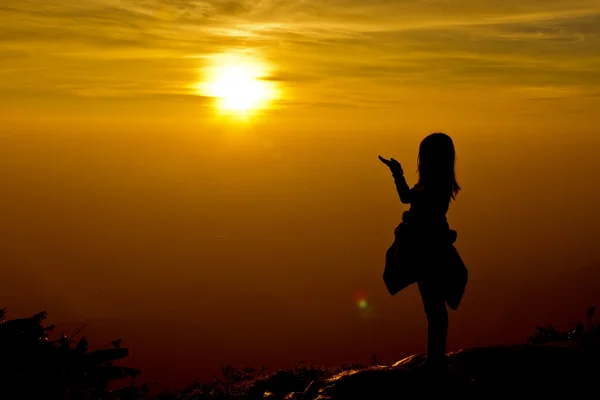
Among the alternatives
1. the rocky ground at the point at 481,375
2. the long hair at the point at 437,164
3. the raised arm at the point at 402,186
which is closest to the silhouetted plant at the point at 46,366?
the rocky ground at the point at 481,375

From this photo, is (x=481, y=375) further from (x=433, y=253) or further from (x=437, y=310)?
(x=433, y=253)

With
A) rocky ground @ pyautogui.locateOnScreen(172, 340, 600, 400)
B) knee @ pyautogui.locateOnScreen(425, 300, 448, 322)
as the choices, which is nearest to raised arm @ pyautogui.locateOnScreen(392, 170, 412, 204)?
knee @ pyautogui.locateOnScreen(425, 300, 448, 322)

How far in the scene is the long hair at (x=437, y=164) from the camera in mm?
7996

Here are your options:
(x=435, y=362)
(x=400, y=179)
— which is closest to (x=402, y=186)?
(x=400, y=179)

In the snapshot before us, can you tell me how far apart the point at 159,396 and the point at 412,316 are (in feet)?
495

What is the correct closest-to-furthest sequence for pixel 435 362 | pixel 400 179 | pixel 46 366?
pixel 46 366 < pixel 435 362 < pixel 400 179

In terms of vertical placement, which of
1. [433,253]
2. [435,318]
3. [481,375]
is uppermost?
[433,253]

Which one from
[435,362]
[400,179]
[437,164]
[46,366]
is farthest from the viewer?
[400,179]

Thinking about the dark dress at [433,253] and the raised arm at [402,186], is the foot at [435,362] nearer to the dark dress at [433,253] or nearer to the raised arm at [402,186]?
the dark dress at [433,253]

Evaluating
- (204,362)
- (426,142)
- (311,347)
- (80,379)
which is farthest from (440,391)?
(311,347)

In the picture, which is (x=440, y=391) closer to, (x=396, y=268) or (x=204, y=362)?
(x=396, y=268)

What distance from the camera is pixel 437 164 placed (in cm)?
809

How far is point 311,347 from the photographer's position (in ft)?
389

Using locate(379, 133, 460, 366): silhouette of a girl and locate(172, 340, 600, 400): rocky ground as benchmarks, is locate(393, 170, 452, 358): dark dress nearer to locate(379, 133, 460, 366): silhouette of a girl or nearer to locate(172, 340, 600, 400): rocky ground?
locate(379, 133, 460, 366): silhouette of a girl
